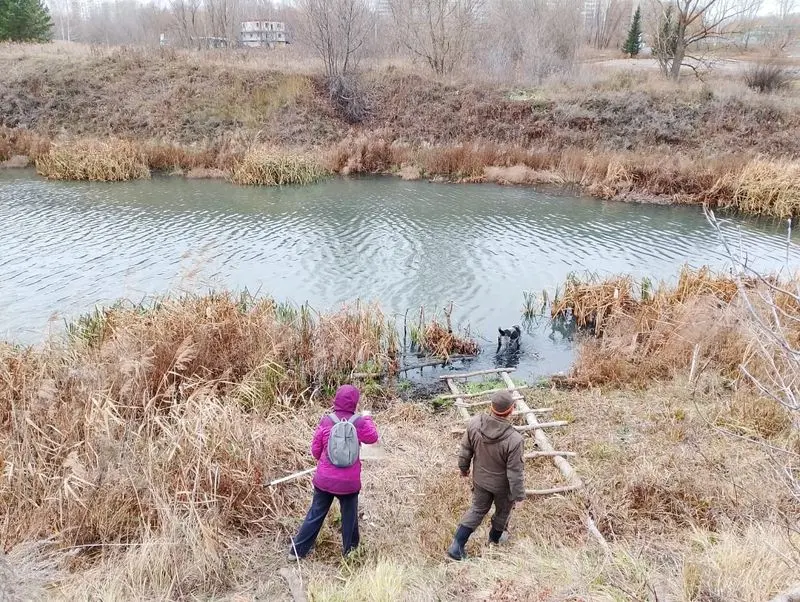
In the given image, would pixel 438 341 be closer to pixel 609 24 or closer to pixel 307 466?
pixel 307 466

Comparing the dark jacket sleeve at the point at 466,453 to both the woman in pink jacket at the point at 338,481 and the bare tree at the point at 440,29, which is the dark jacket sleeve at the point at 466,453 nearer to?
the woman in pink jacket at the point at 338,481

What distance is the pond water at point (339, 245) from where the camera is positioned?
32.6ft

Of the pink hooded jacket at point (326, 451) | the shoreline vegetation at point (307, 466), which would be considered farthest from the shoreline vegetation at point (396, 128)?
the pink hooded jacket at point (326, 451)

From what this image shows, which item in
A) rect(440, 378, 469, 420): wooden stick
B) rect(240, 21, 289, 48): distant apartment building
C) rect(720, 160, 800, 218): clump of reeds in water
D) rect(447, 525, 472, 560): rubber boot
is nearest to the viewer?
rect(447, 525, 472, 560): rubber boot

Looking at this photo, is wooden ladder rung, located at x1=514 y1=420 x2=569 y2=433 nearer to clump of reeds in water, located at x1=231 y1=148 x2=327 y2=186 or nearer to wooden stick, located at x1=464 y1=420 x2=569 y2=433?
wooden stick, located at x1=464 y1=420 x2=569 y2=433

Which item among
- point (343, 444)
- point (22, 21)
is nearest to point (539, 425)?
point (343, 444)

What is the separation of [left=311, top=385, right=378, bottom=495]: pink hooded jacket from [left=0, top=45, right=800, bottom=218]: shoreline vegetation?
16.2m

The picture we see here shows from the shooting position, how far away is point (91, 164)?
18375 mm

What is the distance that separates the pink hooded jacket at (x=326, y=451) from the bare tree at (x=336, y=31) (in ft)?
85.8

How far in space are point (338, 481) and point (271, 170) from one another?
16.5 meters

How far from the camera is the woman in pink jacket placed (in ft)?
12.6

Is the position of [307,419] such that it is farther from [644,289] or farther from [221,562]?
[644,289]

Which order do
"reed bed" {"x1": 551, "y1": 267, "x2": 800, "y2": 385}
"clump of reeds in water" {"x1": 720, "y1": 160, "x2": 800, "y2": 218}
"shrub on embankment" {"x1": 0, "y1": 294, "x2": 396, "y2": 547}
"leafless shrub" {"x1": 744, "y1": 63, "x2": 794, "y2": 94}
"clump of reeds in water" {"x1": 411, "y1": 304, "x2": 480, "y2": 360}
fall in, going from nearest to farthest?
"shrub on embankment" {"x1": 0, "y1": 294, "x2": 396, "y2": 547} < "reed bed" {"x1": 551, "y1": 267, "x2": 800, "y2": 385} < "clump of reeds in water" {"x1": 411, "y1": 304, "x2": 480, "y2": 360} < "clump of reeds in water" {"x1": 720, "y1": 160, "x2": 800, "y2": 218} < "leafless shrub" {"x1": 744, "y1": 63, "x2": 794, "y2": 94}

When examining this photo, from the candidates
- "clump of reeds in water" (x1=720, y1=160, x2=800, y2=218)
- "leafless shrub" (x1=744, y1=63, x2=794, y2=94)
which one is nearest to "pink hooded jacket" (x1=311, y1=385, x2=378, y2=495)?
"clump of reeds in water" (x1=720, y1=160, x2=800, y2=218)
